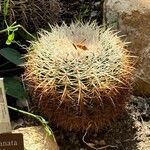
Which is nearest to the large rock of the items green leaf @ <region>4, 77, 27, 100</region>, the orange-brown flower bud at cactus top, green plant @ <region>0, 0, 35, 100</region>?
the orange-brown flower bud at cactus top

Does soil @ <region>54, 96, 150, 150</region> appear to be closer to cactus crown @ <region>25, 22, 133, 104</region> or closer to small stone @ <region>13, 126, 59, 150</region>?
small stone @ <region>13, 126, 59, 150</region>

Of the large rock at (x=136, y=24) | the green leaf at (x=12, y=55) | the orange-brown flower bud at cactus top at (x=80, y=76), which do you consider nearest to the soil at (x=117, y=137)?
the orange-brown flower bud at cactus top at (x=80, y=76)

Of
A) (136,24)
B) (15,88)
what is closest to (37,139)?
A: (15,88)

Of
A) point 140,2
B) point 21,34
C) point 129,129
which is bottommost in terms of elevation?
point 129,129

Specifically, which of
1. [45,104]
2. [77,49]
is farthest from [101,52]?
[45,104]

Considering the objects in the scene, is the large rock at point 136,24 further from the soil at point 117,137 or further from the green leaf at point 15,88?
the green leaf at point 15,88

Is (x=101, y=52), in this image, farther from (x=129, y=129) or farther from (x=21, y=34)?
(x=21, y=34)
